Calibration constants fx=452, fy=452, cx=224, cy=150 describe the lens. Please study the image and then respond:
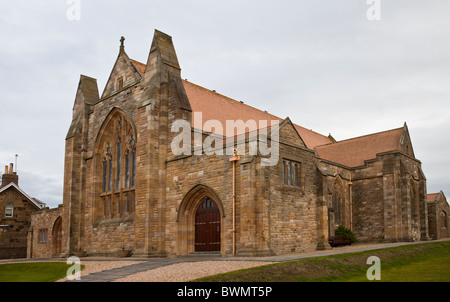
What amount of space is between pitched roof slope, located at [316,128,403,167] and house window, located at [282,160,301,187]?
46.2 feet

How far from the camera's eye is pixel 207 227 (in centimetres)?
2239

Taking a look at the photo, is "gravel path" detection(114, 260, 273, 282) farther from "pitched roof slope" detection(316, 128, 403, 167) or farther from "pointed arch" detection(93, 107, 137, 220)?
"pitched roof slope" detection(316, 128, 403, 167)

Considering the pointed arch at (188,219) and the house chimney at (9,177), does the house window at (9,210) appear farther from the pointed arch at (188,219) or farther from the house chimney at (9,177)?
the pointed arch at (188,219)

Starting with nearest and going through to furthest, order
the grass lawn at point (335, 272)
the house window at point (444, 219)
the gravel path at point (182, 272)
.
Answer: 1. the grass lawn at point (335, 272)
2. the gravel path at point (182, 272)
3. the house window at point (444, 219)

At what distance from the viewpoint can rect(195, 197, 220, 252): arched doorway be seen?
21.9 meters

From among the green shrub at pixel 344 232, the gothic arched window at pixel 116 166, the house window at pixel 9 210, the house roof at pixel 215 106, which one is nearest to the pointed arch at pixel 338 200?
the green shrub at pixel 344 232

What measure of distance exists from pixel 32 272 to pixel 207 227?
26.6ft

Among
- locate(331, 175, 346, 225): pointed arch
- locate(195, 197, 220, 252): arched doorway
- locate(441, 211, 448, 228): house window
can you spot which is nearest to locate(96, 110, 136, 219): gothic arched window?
locate(195, 197, 220, 252): arched doorway

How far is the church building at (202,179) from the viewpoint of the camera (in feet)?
66.7

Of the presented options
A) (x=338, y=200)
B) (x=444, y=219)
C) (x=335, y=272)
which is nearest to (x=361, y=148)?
(x=338, y=200)

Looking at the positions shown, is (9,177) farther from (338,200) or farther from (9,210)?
(338,200)

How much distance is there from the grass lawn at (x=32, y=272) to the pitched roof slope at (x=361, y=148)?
79.1 ft
